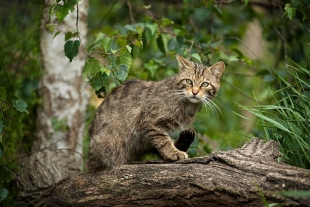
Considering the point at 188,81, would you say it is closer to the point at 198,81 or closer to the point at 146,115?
the point at 198,81

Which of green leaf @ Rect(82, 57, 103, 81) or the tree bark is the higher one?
green leaf @ Rect(82, 57, 103, 81)

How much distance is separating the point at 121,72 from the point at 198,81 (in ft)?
2.69

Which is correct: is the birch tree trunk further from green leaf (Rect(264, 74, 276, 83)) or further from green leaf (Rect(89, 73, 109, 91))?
green leaf (Rect(264, 74, 276, 83))

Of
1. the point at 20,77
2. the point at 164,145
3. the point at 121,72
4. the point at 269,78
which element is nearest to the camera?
the point at 121,72

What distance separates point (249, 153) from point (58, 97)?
2.45 metres

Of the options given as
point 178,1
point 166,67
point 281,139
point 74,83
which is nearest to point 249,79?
point 178,1

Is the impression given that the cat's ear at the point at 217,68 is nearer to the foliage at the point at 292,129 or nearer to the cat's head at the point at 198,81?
the cat's head at the point at 198,81

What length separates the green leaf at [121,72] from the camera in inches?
163

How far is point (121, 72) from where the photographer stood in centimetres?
415

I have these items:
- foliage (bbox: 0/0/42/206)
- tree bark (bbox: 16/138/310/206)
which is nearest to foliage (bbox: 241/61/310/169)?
tree bark (bbox: 16/138/310/206)

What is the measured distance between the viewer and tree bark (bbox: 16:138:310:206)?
10.7 ft

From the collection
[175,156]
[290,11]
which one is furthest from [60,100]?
[290,11]

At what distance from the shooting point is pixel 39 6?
5734 mm

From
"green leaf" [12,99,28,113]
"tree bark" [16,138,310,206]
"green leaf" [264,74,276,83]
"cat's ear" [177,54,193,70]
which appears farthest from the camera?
"green leaf" [264,74,276,83]
